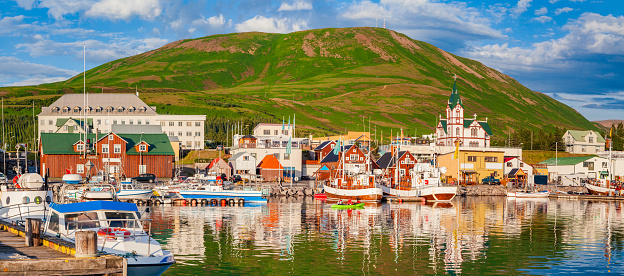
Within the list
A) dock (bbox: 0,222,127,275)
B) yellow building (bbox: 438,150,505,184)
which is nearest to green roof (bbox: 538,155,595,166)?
yellow building (bbox: 438,150,505,184)

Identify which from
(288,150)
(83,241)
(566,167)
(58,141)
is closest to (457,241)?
(83,241)

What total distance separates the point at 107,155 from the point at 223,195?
32.4 m

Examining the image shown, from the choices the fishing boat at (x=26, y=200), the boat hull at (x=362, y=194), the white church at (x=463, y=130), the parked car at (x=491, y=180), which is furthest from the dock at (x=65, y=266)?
the white church at (x=463, y=130)

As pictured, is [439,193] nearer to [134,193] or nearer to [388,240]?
[388,240]

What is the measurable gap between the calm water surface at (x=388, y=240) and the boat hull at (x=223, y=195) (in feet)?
19.5

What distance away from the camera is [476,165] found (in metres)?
125

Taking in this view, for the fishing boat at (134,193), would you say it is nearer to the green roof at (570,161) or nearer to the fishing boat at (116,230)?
the fishing boat at (116,230)

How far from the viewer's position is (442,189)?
91.2m

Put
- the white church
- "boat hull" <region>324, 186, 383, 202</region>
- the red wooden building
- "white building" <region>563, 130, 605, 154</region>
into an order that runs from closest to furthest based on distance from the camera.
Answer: "boat hull" <region>324, 186, 383, 202</region> < the red wooden building < the white church < "white building" <region>563, 130, 605, 154</region>

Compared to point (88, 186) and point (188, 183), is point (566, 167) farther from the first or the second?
point (88, 186)

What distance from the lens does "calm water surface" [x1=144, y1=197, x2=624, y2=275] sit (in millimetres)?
38222

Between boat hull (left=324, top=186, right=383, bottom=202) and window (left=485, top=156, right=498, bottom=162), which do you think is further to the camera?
window (left=485, top=156, right=498, bottom=162)

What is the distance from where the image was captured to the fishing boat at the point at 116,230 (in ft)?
93.7

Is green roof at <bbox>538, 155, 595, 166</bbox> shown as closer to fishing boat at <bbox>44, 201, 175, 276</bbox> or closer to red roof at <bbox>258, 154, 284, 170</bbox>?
red roof at <bbox>258, 154, 284, 170</bbox>
